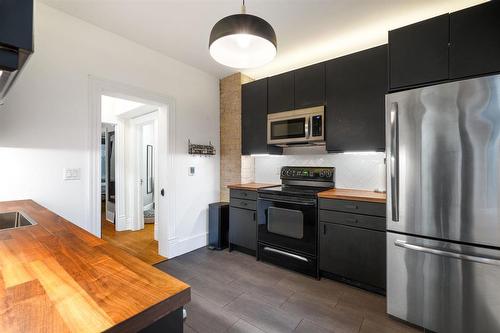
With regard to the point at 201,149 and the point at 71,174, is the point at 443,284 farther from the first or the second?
the point at 71,174

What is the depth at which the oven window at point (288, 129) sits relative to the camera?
2812mm

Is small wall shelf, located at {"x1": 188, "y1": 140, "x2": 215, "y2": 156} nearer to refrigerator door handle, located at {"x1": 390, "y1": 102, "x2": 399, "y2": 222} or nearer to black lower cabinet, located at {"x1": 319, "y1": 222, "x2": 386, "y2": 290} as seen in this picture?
black lower cabinet, located at {"x1": 319, "y1": 222, "x2": 386, "y2": 290}

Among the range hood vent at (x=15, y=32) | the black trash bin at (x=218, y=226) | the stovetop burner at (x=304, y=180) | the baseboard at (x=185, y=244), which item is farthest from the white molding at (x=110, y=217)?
the range hood vent at (x=15, y=32)

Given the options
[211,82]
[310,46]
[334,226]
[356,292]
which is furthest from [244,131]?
[356,292]

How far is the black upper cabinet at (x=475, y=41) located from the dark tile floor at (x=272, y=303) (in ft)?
6.53

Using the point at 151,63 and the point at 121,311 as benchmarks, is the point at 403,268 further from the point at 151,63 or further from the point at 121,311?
the point at 151,63

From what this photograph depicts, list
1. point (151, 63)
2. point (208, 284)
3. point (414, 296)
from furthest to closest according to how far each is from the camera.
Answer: point (151, 63) < point (208, 284) < point (414, 296)

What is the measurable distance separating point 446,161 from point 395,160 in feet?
0.98

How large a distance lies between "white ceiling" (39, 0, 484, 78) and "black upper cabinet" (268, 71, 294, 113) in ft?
1.15

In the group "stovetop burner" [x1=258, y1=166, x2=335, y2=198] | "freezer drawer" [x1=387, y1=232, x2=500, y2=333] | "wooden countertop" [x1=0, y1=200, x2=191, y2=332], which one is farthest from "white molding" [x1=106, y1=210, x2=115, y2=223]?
"freezer drawer" [x1=387, y1=232, x2=500, y2=333]

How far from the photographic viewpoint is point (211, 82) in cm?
361

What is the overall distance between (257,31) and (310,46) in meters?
1.88

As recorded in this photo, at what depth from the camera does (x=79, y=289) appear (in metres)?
0.62

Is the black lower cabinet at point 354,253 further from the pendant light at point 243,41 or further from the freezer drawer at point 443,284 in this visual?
the pendant light at point 243,41
